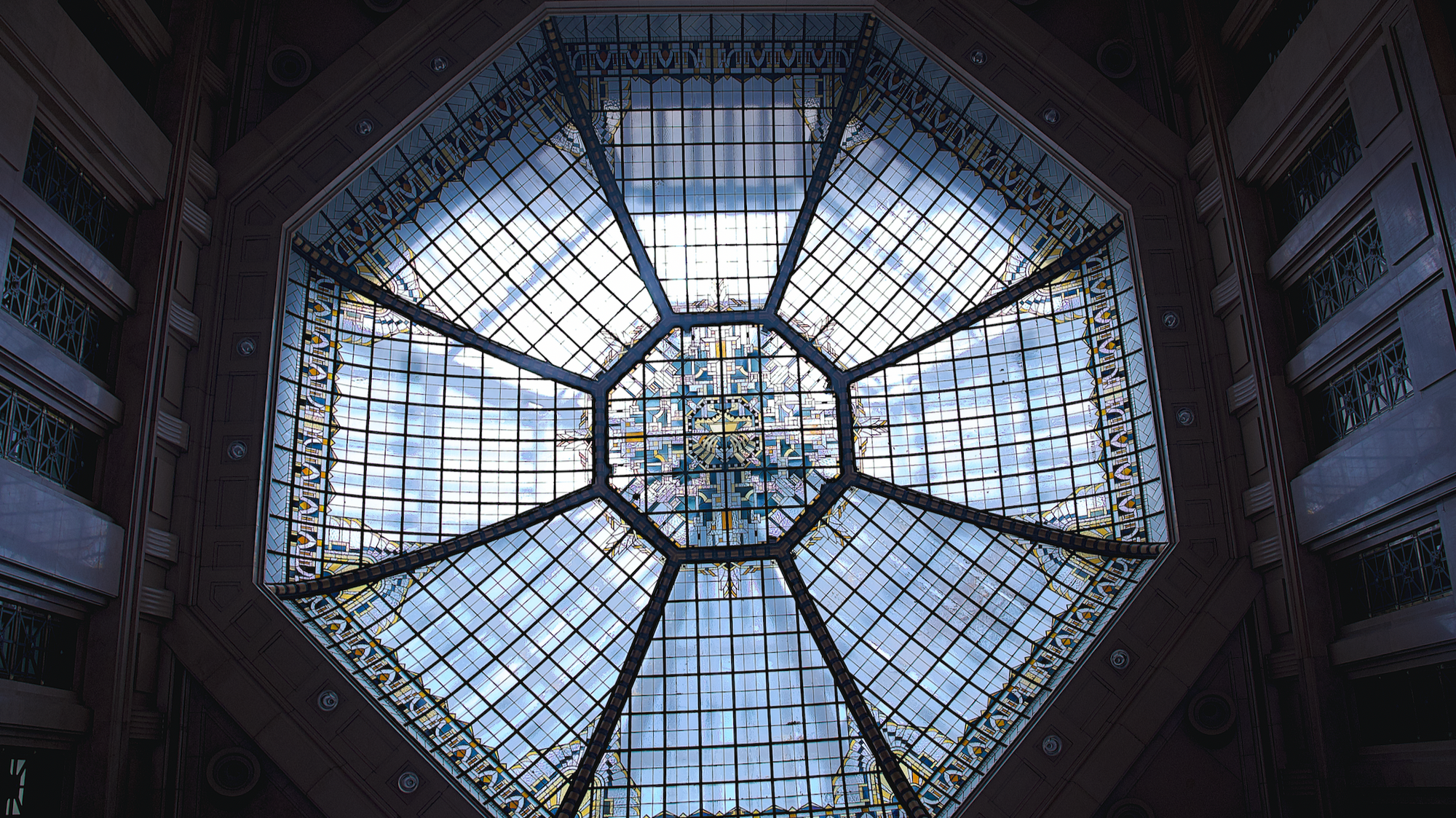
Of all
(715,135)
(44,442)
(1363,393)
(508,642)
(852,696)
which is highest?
(715,135)

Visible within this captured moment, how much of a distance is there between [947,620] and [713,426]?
6.11 m

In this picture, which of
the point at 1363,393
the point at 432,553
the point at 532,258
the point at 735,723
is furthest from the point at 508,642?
the point at 1363,393

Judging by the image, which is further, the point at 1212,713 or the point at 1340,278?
the point at 1212,713

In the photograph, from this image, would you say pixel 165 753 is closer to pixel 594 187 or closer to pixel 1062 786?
pixel 594 187

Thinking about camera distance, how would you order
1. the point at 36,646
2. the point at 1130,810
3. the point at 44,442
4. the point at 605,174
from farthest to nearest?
the point at 605,174 → the point at 1130,810 → the point at 44,442 → the point at 36,646

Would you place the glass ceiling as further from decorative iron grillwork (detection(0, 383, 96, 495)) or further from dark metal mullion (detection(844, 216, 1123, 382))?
decorative iron grillwork (detection(0, 383, 96, 495))

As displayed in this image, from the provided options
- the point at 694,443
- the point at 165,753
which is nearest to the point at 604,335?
the point at 694,443

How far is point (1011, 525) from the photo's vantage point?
19656 millimetres

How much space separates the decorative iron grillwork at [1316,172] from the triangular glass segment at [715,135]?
27.6ft

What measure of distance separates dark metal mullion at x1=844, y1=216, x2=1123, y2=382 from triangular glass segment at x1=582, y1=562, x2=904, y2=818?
495cm

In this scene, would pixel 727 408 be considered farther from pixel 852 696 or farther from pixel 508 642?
pixel 508 642

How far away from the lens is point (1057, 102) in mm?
19000

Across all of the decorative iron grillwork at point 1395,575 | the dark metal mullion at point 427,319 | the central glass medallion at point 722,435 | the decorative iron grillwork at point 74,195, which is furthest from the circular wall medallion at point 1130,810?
the decorative iron grillwork at point 74,195

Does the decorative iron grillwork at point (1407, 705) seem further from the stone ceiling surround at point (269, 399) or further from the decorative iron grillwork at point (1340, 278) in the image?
the decorative iron grillwork at point (1340, 278)
